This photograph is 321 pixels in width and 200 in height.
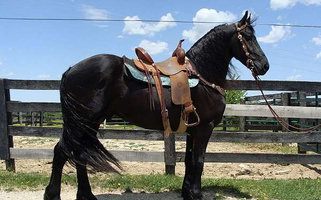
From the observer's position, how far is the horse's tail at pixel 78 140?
11.5 feet

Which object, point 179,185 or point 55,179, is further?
point 179,185

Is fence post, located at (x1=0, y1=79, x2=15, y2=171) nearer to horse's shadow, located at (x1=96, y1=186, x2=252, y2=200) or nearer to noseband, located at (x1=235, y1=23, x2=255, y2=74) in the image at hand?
horse's shadow, located at (x1=96, y1=186, x2=252, y2=200)

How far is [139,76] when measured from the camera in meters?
3.65

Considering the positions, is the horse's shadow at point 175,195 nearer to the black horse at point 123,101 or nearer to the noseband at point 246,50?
the black horse at point 123,101

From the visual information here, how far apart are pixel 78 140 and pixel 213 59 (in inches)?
81.2

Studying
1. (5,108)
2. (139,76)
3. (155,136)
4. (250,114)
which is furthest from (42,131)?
(250,114)

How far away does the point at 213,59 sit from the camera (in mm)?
3967

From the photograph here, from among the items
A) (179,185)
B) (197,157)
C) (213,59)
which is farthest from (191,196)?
(213,59)

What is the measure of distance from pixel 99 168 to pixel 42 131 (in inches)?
104

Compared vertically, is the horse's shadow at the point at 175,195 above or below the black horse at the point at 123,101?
below

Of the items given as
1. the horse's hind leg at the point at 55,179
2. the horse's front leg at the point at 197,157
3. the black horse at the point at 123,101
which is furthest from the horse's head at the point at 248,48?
the horse's hind leg at the point at 55,179

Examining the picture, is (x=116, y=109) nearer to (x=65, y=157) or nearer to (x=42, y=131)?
(x=65, y=157)

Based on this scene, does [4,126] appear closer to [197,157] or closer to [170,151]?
[170,151]

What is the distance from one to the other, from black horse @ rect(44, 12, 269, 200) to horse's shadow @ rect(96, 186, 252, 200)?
0.43 m
